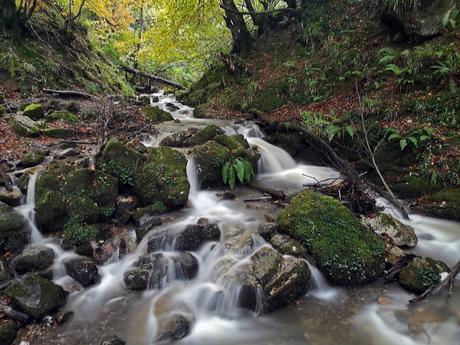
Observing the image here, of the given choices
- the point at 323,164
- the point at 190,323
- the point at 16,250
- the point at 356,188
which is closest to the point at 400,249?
the point at 356,188

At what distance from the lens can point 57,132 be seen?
1041 cm

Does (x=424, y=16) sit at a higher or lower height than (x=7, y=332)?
higher

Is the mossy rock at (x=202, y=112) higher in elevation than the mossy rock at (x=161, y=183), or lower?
higher

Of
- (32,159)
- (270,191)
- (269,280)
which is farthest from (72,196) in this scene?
(270,191)

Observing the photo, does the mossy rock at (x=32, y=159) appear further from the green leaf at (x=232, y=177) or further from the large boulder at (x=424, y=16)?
the large boulder at (x=424, y=16)

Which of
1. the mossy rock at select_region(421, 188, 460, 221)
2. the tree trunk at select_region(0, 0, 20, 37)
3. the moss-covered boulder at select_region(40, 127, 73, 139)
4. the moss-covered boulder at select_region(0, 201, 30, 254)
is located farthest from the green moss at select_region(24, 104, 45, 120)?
the mossy rock at select_region(421, 188, 460, 221)

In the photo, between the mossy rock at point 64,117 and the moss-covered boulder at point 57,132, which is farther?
the mossy rock at point 64,117

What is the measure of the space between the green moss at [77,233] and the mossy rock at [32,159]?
8.24 ft

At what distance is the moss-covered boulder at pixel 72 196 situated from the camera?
6566mm

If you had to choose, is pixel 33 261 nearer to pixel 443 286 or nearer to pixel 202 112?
pixel 443 286

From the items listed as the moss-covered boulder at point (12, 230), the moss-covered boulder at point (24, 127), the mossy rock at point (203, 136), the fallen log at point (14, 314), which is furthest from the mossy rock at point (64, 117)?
the fallen log at point (14, 314)

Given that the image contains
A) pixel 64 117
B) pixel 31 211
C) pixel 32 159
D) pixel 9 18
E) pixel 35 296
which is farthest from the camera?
pixel 9 18

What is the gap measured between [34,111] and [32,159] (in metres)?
3.91

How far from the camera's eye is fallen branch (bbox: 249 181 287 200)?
321 inches
